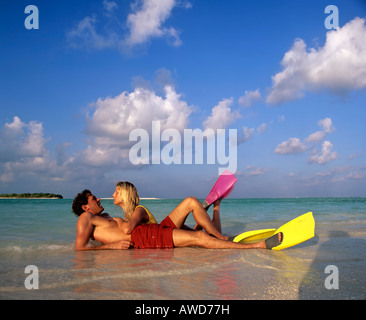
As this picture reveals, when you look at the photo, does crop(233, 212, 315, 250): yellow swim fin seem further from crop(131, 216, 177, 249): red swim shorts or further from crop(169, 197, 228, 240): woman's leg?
crop(131, 216, 177, 249): red swim shorts

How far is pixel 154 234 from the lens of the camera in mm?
5254

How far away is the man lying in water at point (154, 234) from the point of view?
5.14 m

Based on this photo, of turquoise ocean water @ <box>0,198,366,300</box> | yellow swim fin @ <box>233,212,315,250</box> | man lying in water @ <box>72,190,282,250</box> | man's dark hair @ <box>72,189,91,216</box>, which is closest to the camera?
turquoise ocean water @ <box>0,198,366,300</box>

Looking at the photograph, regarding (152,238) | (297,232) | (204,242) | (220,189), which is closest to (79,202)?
(152,238)

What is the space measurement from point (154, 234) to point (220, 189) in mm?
1662

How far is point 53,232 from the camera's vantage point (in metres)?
7.56

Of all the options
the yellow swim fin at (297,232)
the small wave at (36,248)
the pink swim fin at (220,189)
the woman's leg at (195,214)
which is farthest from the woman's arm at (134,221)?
the yellow swim fin at (297,232)

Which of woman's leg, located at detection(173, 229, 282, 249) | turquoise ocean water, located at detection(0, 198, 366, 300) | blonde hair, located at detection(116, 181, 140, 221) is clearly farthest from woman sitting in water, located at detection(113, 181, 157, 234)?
woman's leg, located at detection(173, 229, 282, 249)

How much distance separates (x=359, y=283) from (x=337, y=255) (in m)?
1.58

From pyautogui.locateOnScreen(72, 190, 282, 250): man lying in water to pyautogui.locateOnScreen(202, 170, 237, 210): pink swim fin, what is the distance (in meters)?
0.71

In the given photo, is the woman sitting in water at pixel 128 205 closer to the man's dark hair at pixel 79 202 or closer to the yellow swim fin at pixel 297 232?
the man's dark hair at pixel 79 202

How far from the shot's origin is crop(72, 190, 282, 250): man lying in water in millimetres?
5141

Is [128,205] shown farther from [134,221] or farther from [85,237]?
[85,237]
